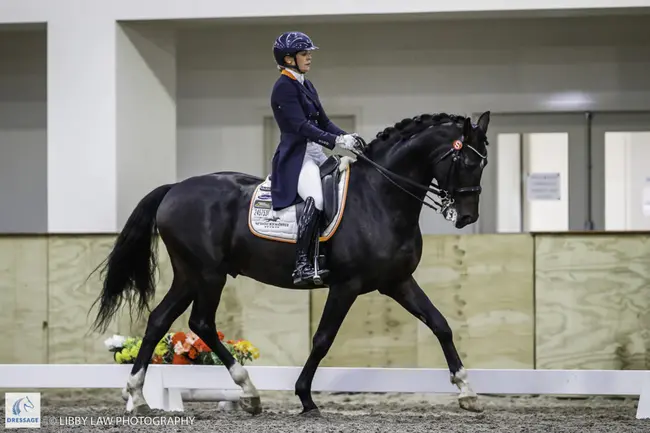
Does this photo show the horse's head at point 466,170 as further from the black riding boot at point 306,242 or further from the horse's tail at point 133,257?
the horse's tail at point 133,257

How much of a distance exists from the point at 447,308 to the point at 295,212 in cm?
232

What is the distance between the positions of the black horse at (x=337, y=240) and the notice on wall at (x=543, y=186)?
14.4 ft

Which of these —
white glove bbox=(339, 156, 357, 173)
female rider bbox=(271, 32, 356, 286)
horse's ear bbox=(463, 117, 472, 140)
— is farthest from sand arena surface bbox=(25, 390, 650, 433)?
horse's ear bbox=(463, 117, 472, 140)

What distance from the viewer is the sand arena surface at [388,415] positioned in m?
4.49

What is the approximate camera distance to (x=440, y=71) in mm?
8984

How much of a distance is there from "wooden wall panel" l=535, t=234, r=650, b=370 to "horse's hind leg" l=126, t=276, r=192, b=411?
2.79 metres

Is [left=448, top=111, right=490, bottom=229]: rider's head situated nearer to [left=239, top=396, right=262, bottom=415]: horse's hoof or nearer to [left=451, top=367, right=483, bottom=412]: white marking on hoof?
[left=451, top=367, right=483, bottom=412]: white marking on hoof

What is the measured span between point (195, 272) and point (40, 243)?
2.40 m

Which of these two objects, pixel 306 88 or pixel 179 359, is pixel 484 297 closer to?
pixel 179 359

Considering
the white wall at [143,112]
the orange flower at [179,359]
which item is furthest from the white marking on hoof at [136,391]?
the white wall at [143,112]

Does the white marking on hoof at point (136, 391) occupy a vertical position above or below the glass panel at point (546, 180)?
below

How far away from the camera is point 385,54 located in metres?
9.03

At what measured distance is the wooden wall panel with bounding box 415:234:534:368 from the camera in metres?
6.73

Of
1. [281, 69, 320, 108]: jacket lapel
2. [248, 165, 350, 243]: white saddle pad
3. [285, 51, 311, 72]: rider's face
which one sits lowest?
[248, 165, 350, 243]: white saddle pad
